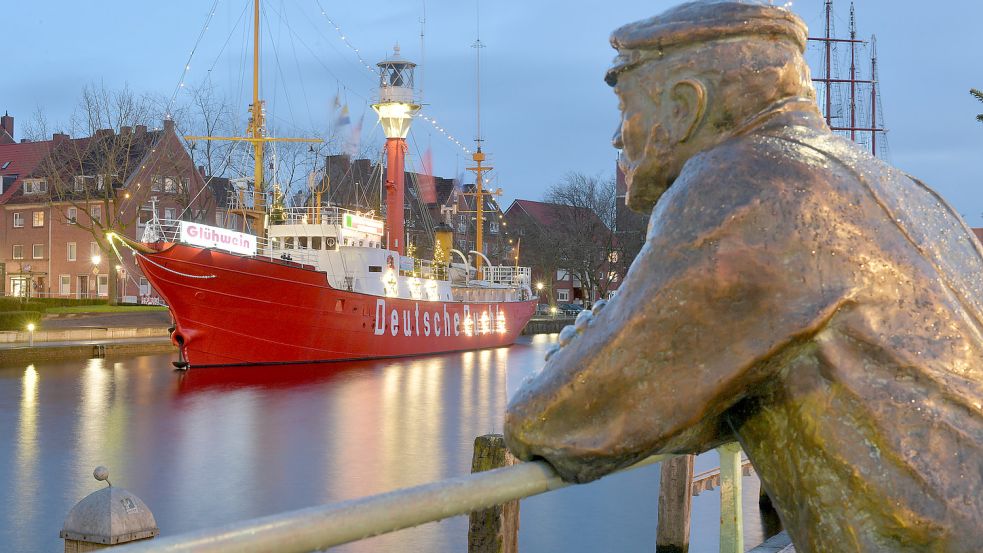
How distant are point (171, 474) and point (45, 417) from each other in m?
5.74

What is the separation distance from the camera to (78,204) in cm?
4962

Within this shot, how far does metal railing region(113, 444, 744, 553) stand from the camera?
107cm

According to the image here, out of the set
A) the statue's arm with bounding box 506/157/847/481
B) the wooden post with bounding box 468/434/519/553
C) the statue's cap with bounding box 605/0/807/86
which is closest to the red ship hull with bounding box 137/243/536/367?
the wooden post with bounding box 468/434/519/553

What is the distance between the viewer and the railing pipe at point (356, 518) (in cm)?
107

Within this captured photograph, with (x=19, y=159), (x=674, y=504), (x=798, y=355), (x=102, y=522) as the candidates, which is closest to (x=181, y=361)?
(x=674, y=504)

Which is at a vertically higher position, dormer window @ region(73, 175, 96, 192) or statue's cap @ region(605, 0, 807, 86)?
dormer window @ region(73, 175, 96, 192)

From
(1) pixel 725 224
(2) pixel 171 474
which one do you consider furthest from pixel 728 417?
(2) pixel 171 474

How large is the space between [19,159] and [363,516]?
64365 mm

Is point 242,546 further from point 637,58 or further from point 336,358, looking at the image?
point 336,358

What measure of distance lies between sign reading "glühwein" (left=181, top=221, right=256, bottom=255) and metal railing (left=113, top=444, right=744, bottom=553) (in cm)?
2631

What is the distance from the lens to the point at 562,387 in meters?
1.43

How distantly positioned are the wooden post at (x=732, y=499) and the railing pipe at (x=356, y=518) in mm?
3046

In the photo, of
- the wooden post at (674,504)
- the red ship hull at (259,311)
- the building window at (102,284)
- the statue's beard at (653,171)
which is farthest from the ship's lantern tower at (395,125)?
the statue's beard at (653,171)

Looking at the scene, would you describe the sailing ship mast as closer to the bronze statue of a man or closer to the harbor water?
the harbor water
